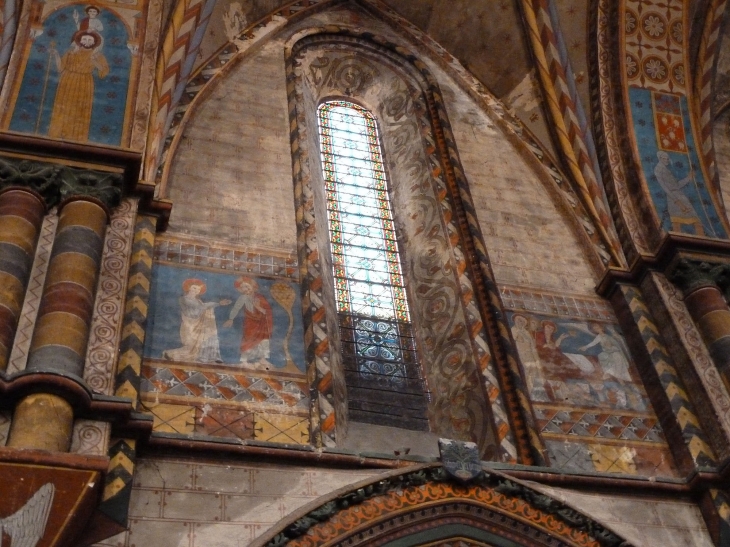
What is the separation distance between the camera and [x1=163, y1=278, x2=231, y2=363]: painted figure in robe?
8.03 meters

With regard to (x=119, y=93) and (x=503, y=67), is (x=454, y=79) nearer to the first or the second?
(x=503, y=67)

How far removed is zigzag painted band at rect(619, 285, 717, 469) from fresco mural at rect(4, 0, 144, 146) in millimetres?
4830

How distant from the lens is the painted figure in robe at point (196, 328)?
8.03 meters

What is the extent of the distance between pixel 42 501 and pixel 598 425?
468 centimetres

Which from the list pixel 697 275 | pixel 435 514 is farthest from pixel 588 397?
pixel 435 514

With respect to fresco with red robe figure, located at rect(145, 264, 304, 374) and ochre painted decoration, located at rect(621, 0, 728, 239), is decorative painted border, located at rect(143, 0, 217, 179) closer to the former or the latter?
fresco with red robe figure, located at rect(145, 264, 304, 374)

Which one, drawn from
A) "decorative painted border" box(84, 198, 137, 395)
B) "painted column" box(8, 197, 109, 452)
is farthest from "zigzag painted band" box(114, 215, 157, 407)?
"painted column" box(8, 197, 109, 452)

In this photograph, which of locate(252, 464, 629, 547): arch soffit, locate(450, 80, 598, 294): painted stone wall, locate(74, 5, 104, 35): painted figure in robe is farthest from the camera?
locate(450, 80, 598, 294): painted stone wall

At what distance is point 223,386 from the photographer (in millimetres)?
7867

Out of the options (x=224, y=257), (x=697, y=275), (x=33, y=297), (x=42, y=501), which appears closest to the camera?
(x=42, y=501)

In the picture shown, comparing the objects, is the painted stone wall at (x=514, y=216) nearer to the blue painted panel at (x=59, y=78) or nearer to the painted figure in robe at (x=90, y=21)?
the blue painted panel at (x=59, y=78)

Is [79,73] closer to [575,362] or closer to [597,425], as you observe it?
→ [575,362]

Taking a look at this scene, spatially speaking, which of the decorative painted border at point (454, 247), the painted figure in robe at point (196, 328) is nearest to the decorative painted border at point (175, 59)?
the decorative painted border at point (454, 247)

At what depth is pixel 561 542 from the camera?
23.9ft
